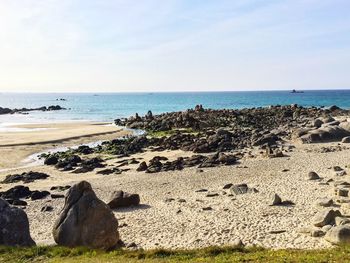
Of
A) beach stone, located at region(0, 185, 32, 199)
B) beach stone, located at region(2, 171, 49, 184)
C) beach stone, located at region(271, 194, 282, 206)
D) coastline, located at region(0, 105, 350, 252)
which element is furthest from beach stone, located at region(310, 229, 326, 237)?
beach stone, located at region(2, 171, 49, 184)

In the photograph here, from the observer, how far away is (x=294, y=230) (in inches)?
790

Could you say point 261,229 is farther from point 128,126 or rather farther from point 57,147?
point 128,126

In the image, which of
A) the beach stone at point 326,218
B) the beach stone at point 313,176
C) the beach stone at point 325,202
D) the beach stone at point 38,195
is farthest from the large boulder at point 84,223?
the beach stone at point 313,176

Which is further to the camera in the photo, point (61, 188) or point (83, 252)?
point (61, 188)

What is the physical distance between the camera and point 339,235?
57.6 feet

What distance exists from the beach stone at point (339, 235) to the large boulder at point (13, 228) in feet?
38.4

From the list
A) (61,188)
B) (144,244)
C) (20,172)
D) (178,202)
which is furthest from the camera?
(20,172)

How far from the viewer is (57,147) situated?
187 feet

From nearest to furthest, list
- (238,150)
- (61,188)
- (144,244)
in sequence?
1. (144,244)
2. (61,188)
3. (238,150)

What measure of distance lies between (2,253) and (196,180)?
60.7ft

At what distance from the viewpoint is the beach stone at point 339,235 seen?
57.0 ft

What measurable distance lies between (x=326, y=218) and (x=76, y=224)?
1088cm

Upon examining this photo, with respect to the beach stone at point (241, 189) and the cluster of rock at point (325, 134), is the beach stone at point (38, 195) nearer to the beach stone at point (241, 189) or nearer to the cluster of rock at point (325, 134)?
the beach stone at point (241, 189)

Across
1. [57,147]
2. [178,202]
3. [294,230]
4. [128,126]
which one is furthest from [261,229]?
[128,126]
